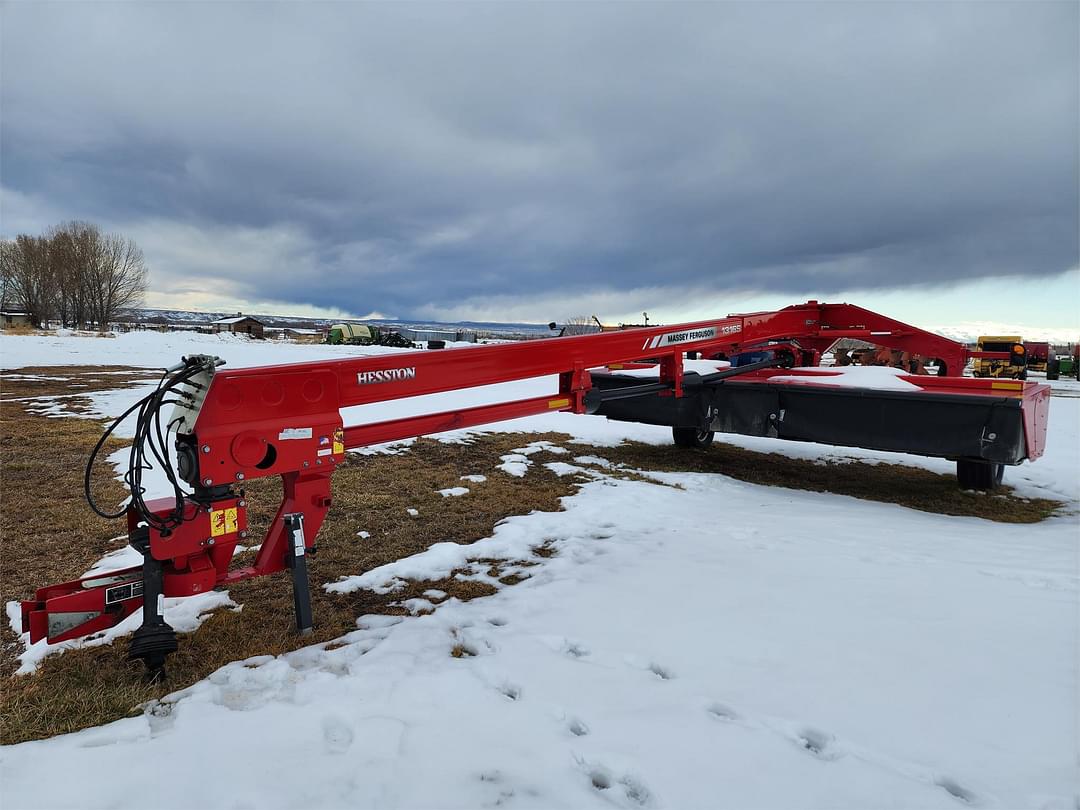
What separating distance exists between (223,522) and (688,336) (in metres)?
4.01

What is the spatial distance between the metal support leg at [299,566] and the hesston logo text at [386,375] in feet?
2.54

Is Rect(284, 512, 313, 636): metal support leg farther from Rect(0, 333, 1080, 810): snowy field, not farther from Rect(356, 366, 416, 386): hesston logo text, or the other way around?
Rect(356, 366, 416, 386): hesston logo text

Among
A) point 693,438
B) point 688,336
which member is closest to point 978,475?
point 693,438

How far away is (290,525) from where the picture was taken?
10.3 feet

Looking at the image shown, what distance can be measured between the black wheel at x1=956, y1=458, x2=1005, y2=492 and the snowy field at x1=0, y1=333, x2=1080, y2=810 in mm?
2267

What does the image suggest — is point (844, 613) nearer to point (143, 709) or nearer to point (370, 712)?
point (370, 712)

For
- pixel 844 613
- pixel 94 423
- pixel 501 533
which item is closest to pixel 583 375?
pixel 501 533

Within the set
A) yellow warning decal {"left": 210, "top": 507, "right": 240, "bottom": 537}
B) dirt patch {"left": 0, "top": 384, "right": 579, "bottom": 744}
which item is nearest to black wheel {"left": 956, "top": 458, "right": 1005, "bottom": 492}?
dirt patch {"left": 0, "top": 384, "right": 579, "bottom": 744}

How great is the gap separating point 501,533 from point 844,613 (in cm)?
252

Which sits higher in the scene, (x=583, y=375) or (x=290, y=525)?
(x=583, y=375)

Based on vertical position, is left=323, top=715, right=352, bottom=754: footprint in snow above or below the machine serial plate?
below

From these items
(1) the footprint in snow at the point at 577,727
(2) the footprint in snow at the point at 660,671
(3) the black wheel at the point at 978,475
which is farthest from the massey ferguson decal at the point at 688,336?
(1) the footprint in snow at the point at 577,727

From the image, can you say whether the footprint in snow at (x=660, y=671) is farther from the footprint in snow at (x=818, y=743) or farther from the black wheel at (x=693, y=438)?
the black wheel at (x=693, y=438)

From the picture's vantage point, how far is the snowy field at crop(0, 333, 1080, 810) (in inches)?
82.2
